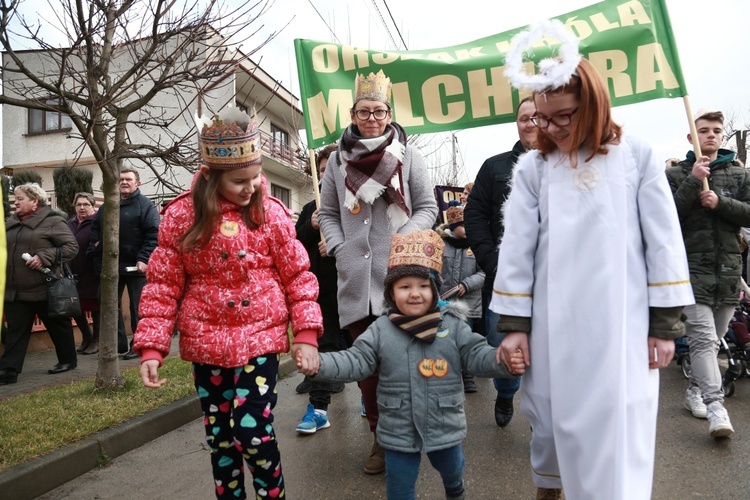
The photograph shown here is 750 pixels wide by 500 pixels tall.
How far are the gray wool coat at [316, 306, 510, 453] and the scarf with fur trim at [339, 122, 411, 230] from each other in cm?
91

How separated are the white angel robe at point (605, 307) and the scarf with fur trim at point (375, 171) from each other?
4.07 feet

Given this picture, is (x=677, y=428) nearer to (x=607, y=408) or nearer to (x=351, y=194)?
(x=607, y=408)

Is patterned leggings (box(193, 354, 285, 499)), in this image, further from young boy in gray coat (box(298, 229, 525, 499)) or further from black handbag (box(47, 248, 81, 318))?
black handbag (box(47, 248, 81, 318))

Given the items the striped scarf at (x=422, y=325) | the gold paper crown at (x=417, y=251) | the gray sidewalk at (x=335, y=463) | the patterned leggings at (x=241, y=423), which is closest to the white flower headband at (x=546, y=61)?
the gold paper crown at (x=417, y=251)

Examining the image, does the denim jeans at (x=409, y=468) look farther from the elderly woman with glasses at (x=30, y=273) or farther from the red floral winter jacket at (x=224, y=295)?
the elderly woman with glasses at (x=30, y=273)

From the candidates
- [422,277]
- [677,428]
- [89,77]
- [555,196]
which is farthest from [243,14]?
[677,428]

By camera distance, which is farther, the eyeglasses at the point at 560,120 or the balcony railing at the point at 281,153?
the balcony railing at the point at 281,153

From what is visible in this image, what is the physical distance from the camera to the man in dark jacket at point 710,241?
4258 mm

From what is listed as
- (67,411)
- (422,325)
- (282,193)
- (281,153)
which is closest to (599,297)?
(422,325)

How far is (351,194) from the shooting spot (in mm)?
3479

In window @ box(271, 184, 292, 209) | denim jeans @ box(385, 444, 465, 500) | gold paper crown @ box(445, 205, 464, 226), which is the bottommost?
denim jeans @ box(385, 444, 465, 500)

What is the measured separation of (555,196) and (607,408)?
807 millimetres

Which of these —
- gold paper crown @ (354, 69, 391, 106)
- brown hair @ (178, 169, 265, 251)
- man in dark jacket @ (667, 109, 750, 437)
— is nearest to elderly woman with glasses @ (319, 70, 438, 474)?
gold paper crown @ (354, 69, 391, 106)

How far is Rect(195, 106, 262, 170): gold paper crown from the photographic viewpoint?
2.54 meters
